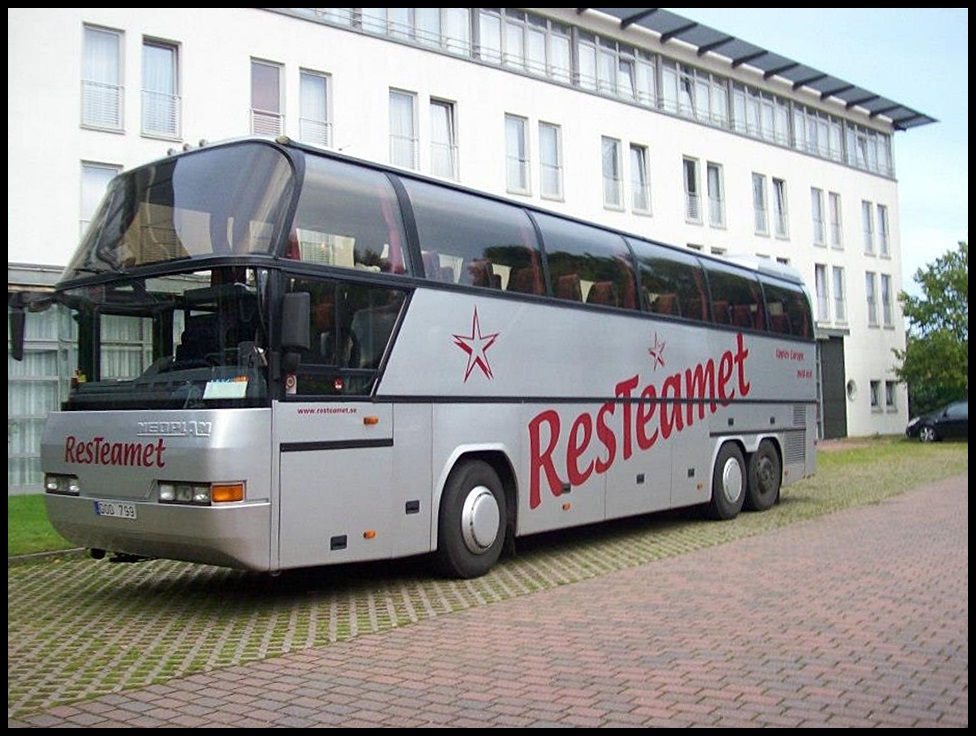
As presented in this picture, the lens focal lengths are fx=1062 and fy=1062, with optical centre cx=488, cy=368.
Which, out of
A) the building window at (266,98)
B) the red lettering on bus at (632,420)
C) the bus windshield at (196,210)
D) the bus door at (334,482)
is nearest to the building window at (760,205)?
the building window at (266,98)

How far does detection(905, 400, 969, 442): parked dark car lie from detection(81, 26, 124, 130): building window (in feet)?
97.6

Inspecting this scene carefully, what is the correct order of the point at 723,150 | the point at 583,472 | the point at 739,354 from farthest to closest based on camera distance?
1. the point at 723,150
2. the point at 739,354
3. the point at 583,472

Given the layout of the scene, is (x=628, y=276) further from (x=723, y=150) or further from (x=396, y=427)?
(x=723, y=150)

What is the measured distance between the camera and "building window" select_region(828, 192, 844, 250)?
44.5 meters

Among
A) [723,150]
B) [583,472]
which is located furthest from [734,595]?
[723,150]

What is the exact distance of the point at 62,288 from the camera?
354 inches

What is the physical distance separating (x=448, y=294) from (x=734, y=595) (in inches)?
144

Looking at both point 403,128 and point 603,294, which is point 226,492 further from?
point 403,128

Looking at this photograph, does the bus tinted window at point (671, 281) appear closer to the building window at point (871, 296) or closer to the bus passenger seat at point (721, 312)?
the bus passenger seat at point (721, 312)

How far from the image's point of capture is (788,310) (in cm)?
1762

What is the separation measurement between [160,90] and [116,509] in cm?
1664

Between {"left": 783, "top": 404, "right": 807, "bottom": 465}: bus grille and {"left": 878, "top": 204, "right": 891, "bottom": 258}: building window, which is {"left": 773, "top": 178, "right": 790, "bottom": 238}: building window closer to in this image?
{"left": 878, "top": 204, "right": 891, "bottom": 258}: building window

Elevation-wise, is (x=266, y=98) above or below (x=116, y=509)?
above

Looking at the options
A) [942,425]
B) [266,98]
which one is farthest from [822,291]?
[266,98]
